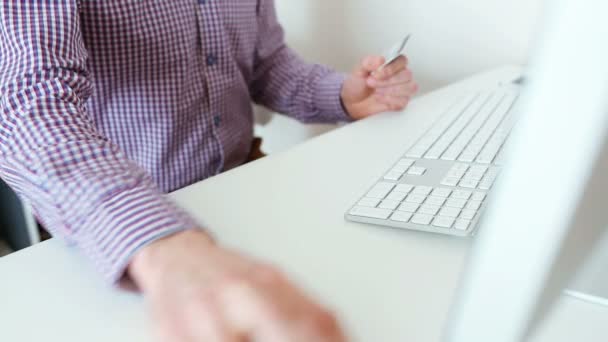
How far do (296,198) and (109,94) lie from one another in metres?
0.32

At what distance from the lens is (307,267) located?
1.29 feet

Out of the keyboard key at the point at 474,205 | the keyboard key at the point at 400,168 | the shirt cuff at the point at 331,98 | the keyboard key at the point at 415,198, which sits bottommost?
the shirt cuff at the point at 331,98

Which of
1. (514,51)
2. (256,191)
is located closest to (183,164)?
(256,191)

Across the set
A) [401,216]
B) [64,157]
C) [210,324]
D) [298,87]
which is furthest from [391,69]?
[210,324]

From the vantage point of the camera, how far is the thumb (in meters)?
0.79

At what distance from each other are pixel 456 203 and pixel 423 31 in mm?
773

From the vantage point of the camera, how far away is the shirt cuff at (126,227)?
335 mm

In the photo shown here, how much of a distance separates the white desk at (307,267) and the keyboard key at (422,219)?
0.01 m

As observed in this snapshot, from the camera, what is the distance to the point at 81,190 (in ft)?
1.19

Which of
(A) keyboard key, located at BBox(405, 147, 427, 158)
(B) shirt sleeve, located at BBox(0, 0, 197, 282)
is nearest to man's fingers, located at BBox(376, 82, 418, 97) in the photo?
(A) keyboard key, located at BBox(405, 147, 427, 158)

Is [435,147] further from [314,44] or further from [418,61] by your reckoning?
[314,44]

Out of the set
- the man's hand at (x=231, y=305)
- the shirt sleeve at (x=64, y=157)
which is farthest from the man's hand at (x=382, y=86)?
the man's hand at (x=231, y=305)

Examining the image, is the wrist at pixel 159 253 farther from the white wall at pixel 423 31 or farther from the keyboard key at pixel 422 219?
the white wall at pixel 423 31

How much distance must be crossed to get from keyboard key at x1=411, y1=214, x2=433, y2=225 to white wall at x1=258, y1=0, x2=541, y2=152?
0.71m
